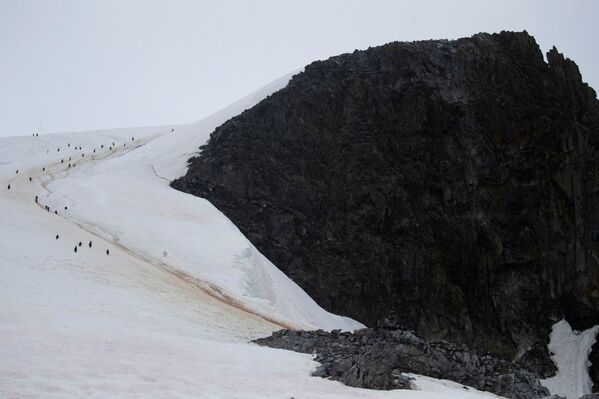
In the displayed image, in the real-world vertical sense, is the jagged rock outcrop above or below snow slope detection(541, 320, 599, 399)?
above

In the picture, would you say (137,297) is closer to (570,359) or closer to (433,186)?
(433,186)

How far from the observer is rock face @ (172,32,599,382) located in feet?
201

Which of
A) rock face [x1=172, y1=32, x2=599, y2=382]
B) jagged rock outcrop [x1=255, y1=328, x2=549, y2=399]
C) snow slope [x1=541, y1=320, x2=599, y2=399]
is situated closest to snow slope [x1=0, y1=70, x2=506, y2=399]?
jagged rock outcrop [x1=255, y1=328, x2=549, y2=399]

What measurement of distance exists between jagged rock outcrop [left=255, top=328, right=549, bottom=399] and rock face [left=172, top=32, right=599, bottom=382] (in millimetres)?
31923

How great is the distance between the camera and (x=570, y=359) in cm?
6125

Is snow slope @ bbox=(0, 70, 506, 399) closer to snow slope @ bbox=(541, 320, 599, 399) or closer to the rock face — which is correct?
the rock face

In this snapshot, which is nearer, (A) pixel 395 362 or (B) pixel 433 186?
(A) pixel 395 362

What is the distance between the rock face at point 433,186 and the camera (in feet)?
201

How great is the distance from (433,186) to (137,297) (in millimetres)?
47583

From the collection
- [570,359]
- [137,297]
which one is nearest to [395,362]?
[137,297]

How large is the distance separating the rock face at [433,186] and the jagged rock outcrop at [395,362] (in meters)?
31.9

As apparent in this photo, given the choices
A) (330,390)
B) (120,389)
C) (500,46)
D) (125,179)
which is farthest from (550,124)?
(120,389)

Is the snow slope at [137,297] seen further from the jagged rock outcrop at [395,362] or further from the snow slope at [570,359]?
the snow slope at [570,359]

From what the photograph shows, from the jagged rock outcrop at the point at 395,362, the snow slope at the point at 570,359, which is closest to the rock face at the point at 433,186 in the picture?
the snow slope at the point at 570,359
